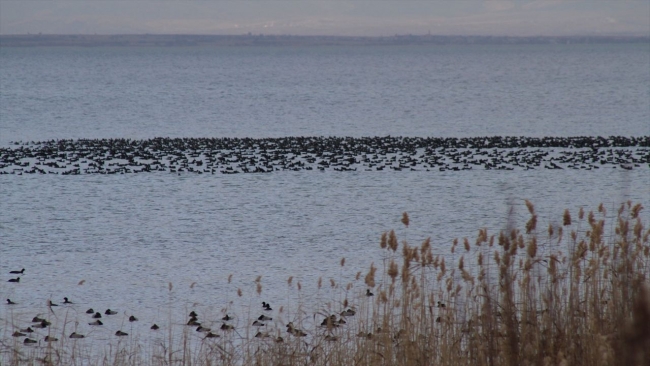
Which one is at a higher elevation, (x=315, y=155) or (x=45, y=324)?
(x=45, y=324)

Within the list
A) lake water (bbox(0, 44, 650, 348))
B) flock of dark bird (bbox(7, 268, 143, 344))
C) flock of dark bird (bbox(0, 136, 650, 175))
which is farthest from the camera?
flock of dark bird (bbox(0, 136, 650, 175))

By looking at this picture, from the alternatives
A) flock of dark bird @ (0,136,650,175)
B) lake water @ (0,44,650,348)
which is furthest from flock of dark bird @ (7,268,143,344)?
flock of dark bird @ (0,136,650,175)

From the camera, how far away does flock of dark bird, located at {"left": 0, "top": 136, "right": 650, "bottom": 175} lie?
25.6 metres

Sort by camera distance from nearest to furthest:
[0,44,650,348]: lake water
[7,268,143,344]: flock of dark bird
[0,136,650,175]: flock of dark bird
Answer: [7,268,143,344]: flock of dark bird, [0,44,650,348]: lake water, [0,136,650,175]: flock of dark bird

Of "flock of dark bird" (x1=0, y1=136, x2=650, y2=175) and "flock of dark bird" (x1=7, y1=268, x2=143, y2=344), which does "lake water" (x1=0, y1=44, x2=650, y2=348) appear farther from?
"flock of dark bird" (x1=0, y1=136, x2=650, y2=175)

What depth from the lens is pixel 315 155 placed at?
29.0 metres

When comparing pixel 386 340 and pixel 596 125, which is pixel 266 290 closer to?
pixel 386 340

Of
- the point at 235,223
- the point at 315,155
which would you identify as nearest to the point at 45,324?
the point at 235,223

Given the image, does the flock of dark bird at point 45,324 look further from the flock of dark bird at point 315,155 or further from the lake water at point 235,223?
the flock of dark bird at point 315,155

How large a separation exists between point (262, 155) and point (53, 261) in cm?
1549

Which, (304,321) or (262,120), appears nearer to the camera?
(304,321)

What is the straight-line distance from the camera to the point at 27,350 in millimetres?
8961

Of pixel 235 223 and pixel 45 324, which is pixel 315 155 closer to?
pixel 235 223

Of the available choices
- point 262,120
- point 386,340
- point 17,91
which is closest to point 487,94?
point 262,120
